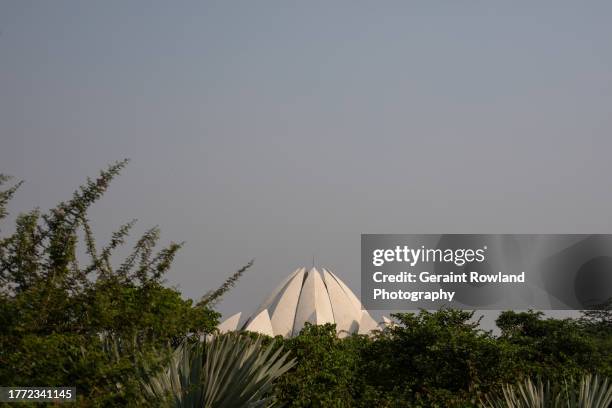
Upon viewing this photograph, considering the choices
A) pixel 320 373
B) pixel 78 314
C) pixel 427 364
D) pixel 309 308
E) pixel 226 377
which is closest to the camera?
pixel 78 314

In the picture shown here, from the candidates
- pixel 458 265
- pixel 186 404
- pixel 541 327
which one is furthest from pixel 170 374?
pixel 458 265

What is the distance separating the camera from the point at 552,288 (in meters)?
50.8

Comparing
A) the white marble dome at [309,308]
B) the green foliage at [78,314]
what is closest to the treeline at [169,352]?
the green foliage at [78,314]

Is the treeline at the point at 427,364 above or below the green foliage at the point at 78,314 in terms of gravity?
above

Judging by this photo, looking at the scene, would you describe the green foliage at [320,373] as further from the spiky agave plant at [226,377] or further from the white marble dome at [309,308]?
the white marble dome at [309,308]

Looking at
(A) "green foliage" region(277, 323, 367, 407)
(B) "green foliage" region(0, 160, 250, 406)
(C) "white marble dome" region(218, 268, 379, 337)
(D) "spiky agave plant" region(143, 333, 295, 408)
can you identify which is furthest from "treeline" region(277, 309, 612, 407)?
(C) "white marble dome" region(218, 268, 379, 337)

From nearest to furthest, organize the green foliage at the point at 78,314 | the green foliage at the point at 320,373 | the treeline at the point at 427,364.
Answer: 1. the green foliage at the point at 78,314
2. the treeline at the point at 427,364
3. the green foliage at the point at 320,373

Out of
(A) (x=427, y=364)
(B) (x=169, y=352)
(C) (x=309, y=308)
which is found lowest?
(B) (x=169, y=352)

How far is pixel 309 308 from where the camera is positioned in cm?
6850

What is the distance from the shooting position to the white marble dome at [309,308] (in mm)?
67375

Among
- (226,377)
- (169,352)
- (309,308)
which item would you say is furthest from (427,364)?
(309,308)

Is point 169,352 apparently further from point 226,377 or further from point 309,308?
point 309,308

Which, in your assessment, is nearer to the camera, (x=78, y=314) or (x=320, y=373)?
(x=78, y=314)

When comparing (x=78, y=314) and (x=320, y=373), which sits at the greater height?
(x=320, y=373)
